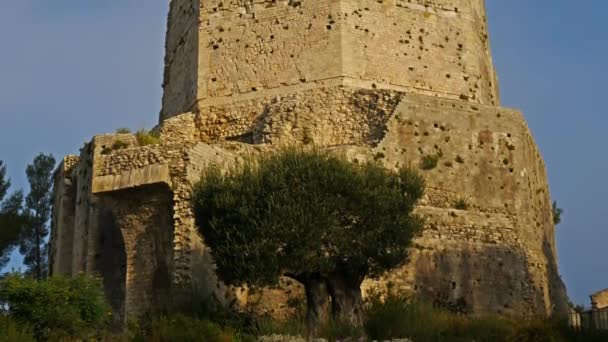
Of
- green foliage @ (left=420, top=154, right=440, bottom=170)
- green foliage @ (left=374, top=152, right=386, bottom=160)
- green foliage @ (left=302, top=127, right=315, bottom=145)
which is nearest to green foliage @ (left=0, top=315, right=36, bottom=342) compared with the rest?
green foliage @ (left=302, top=127, right=315, bottom=145)

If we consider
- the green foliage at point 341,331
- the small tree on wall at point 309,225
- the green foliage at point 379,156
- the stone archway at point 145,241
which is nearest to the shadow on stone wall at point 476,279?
the green foliage at point 379,156

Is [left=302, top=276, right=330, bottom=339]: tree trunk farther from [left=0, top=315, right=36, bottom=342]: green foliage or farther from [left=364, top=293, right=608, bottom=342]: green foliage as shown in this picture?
[left=0, top=315, right=36, bottom=342]: green foliage

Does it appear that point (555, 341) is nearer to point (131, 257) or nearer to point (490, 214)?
point (490, 214)

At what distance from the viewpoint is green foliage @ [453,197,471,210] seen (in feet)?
65.2

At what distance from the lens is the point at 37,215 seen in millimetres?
29406

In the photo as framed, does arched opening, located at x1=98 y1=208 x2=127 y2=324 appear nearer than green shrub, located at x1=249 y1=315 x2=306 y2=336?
No

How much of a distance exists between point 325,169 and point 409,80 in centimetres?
785

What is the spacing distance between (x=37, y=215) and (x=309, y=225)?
1759cm

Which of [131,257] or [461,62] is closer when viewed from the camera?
[131,257]

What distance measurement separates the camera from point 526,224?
67.5 feet

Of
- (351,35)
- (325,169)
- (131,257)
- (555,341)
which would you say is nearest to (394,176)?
(325,169)

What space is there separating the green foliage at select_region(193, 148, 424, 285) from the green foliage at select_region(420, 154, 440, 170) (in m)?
4.59

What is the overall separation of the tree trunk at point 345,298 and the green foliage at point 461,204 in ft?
18.0

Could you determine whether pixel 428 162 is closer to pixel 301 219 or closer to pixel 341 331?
pixel 301 219
